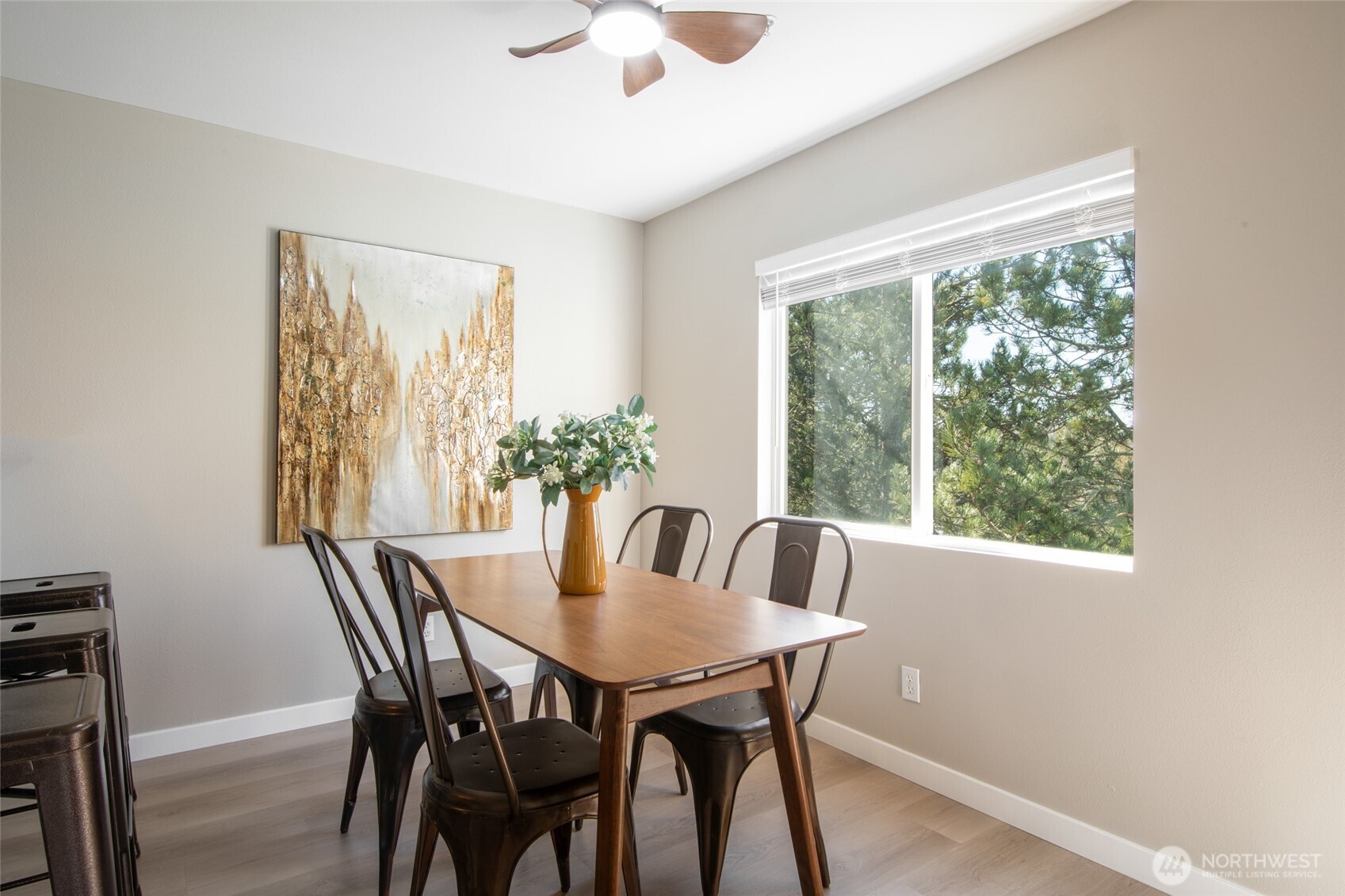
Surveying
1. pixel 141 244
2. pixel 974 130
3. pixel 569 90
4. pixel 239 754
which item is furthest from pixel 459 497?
pixel 974 130

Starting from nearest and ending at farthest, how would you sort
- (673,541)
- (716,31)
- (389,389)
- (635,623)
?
(635,623) < (716,31) < (673,541) < (389,389)

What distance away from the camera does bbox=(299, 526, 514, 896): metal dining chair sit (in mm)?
1855

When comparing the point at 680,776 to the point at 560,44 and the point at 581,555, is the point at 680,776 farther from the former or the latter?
the point at 560,44

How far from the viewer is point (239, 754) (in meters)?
2.80

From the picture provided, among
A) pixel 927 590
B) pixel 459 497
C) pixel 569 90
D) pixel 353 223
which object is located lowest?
pixel 927 590

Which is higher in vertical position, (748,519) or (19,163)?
(19,163)

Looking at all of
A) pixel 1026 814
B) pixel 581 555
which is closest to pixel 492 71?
pixel 581 555

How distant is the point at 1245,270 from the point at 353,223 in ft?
10.3

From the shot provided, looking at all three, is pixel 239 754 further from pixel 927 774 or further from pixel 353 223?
pixel 927 774

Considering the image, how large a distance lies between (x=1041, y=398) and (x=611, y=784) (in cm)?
179

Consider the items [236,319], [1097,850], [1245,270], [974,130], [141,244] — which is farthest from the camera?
[236,319]

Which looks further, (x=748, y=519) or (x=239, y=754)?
(x=748, y=519)

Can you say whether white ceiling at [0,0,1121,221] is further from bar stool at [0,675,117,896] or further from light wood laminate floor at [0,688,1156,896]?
light wood laminate floor at [0,688,1156,896]

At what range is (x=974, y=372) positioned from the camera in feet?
8.41
